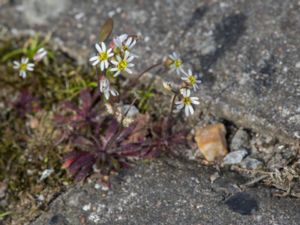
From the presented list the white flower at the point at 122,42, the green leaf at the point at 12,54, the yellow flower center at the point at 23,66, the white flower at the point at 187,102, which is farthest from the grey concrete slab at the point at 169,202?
the green leaf at the point at 12,54

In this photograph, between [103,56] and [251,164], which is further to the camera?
[251,164]

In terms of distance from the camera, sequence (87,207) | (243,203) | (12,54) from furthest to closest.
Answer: (12,54) < (87,207) < (243,203)

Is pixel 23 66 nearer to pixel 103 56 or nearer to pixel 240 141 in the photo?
pixel 103 56

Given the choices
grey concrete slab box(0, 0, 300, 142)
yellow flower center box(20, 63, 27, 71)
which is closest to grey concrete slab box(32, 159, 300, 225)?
grey concrete slab box(0, 0, 300, 142)

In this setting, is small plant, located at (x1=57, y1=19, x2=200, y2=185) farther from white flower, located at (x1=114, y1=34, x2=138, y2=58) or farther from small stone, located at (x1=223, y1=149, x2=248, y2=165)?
small stone, located at (x1=223, y1=149, x2=248, y2=165)

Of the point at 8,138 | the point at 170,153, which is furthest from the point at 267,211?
the point at 8,138

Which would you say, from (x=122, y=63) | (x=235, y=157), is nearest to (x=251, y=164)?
(x=235, y=157)
